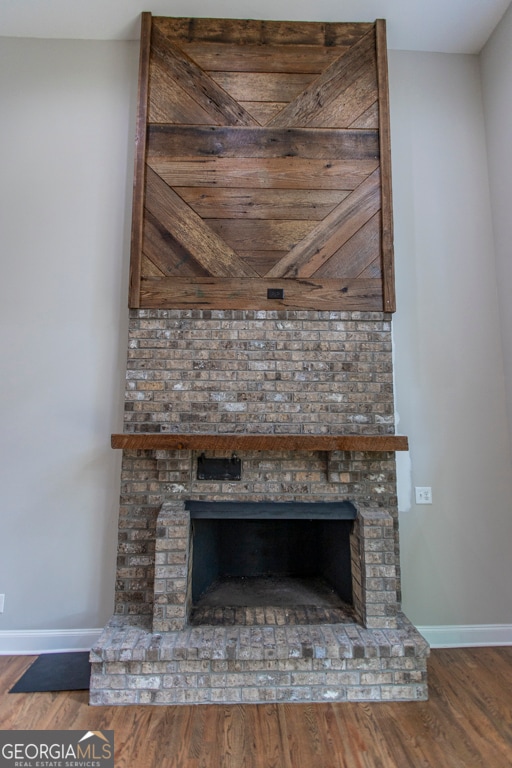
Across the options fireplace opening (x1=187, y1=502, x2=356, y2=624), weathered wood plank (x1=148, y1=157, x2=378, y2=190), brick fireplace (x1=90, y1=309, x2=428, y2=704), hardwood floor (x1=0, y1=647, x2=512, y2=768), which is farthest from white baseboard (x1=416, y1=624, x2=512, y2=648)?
weathered wood plank (x1=148, y1=157, x2=378, y2=190)

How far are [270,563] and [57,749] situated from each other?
1306mm

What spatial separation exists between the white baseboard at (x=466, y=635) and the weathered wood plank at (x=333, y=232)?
2170 millimetres

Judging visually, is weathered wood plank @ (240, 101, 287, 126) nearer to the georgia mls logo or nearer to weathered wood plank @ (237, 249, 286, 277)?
weathered wood plank @ (237, 249, 286, 277)

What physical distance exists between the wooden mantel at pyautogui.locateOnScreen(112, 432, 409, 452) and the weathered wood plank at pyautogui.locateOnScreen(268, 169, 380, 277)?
976 mm

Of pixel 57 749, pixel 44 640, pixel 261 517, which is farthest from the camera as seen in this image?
pixel 44 640

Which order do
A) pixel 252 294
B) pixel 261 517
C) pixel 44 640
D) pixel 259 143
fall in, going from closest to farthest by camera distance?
pixel 261 517 < pixel 44 640 < pixel 252 294 < pixel 259 143

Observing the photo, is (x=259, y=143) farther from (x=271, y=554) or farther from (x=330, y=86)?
(x=271, y=554)

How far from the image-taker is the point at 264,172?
7.81 feet

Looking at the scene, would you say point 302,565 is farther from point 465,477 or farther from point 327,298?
point 327,298

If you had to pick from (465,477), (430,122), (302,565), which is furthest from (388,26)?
(302,565)

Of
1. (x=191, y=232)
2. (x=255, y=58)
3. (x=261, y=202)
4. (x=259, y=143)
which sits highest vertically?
(x=255, y=58)

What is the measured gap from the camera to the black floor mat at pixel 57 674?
183 centimetres

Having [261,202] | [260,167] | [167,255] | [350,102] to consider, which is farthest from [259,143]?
[167,255]

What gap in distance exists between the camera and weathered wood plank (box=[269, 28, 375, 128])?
2.41 m
